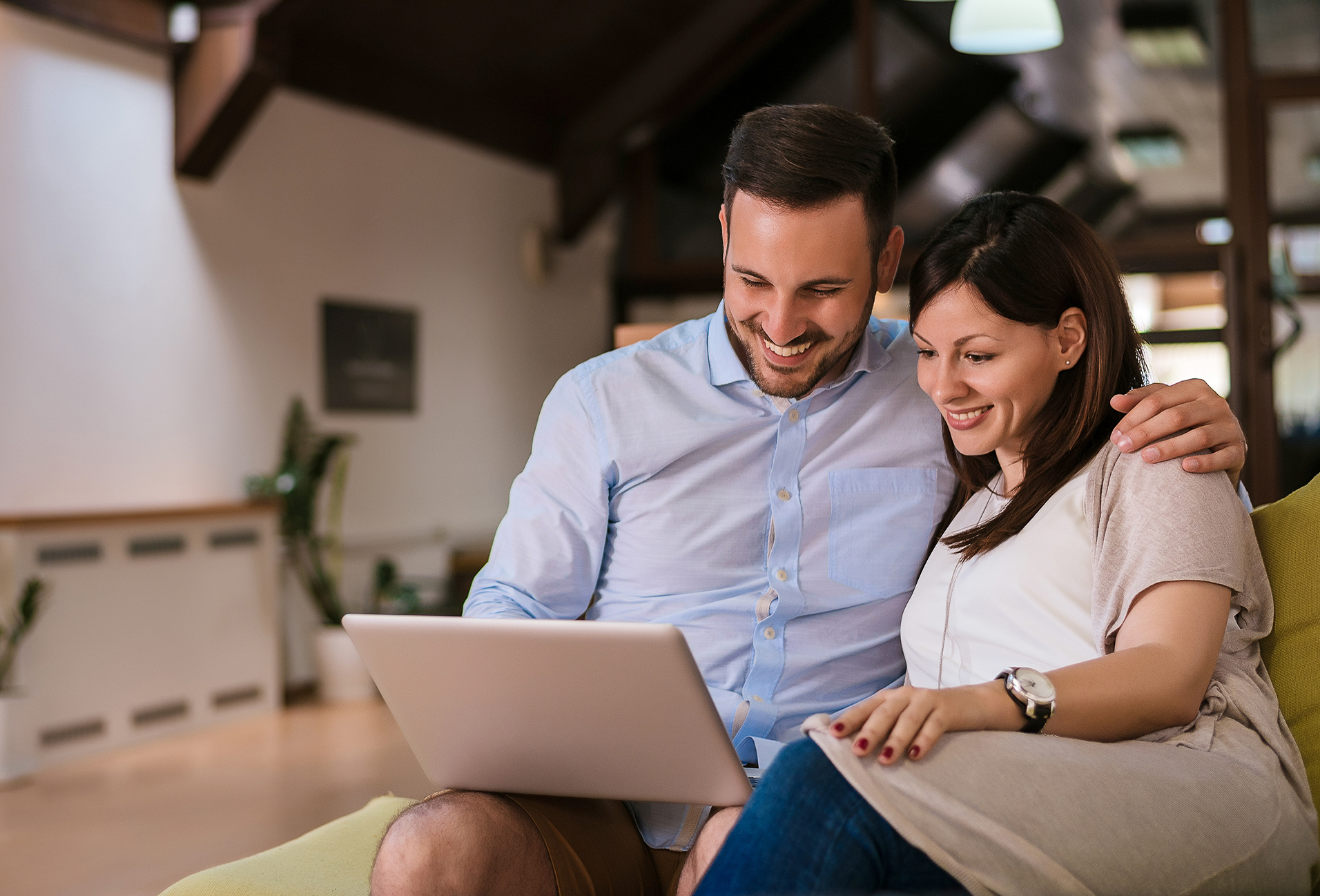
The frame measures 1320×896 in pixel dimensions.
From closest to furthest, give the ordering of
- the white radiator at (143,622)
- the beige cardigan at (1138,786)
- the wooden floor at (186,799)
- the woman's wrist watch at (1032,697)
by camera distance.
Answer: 1. the beige cardigan at (1138,786)
2. the woman's wrist watch at (1032,697)
3. the wooden floor at (186,799)
4. the white radiator at (143,622)

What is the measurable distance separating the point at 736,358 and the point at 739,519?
0.24 meters

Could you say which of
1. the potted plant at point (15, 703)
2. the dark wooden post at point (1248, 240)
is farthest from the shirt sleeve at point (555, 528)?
the dark wooden post at point (1248, 240)

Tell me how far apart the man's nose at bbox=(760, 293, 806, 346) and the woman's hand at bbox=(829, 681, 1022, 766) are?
0.67 meters

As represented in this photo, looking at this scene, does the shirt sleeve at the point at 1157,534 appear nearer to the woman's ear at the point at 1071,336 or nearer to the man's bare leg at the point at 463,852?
the woman's ear at the point at 1071,336

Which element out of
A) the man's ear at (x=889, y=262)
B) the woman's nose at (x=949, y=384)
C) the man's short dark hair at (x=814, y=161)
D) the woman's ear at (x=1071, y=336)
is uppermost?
the man's short dark hair at (x=814, y=161)

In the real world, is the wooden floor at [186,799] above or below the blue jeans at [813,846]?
below

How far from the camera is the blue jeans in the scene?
39.1 inches

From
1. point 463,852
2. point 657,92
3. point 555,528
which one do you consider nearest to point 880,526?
point 555,528

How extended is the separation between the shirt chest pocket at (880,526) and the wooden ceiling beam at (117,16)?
3.87 meters

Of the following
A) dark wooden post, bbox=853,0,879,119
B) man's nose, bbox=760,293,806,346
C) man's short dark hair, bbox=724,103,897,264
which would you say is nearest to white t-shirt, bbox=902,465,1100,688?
man's nose, bbox=760,293,806,346

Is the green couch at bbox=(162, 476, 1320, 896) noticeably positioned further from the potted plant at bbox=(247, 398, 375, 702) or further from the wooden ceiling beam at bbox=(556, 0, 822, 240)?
the wooden ceiling beam at bbox=(556, 0, 822, 240)

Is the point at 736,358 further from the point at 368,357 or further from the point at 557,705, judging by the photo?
the point at 368,357

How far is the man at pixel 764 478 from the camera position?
1.62 metres

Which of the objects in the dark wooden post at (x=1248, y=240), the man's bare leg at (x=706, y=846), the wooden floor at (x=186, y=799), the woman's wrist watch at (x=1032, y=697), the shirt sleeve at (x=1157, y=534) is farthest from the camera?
the dark wooden post at (x=1248, y=240)
